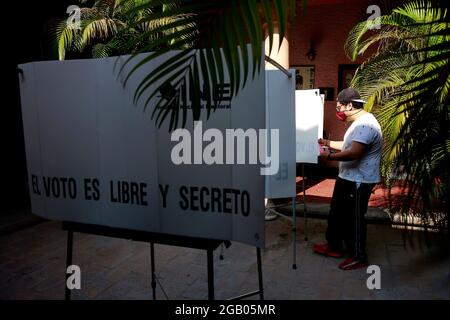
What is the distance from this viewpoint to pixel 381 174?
14.0 ft

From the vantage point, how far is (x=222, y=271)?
4.11m

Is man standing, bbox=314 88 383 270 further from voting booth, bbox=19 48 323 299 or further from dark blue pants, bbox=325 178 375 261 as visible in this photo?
voting booth, bbox=19 48 323 299

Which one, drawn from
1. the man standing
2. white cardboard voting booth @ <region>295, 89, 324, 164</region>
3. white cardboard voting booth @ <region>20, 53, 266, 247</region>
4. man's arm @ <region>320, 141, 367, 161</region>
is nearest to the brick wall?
white cardboard voting booth @ <region>295, 89, 324, 164</region>

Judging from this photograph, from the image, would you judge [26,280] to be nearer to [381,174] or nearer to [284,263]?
[284,263]

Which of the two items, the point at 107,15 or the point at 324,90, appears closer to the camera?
the point at 107,15

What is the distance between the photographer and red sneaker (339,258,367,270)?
405 centimetres

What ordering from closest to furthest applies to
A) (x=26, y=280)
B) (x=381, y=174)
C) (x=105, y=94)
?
(x=105, y=94) < (x=26, y=280) < (x=381, y=174)

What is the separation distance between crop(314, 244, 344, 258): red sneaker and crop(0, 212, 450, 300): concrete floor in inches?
2.4

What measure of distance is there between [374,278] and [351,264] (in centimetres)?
30

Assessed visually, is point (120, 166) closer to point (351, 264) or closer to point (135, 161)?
point (135, 161)

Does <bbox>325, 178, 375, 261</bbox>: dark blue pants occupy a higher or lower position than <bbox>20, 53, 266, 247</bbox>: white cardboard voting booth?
lower

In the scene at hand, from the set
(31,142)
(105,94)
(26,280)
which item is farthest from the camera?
(26,280)

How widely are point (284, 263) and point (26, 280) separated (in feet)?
9.27
